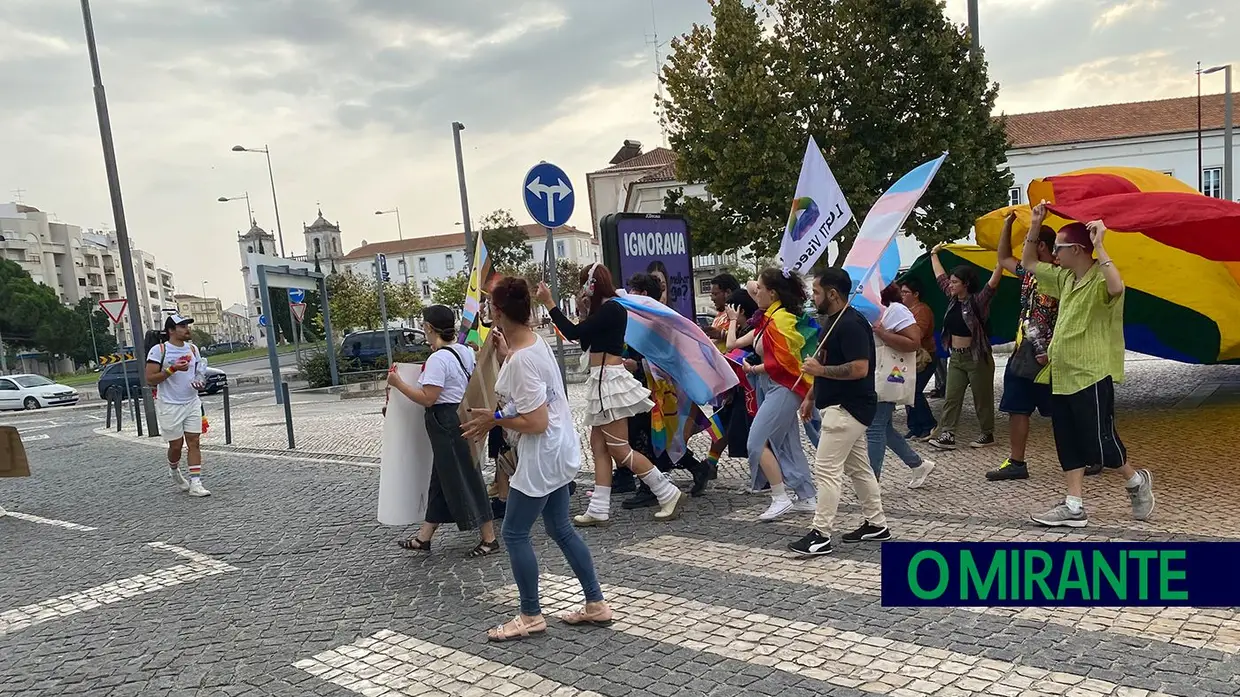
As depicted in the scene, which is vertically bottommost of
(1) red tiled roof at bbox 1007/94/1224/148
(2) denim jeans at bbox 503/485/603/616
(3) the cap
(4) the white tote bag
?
(2) denim jeans at bbox 503/485/603/616

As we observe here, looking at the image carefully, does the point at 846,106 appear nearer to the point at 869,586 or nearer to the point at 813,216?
the point at 813,216

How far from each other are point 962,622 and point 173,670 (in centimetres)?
372

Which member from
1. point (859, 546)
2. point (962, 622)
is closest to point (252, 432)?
point (859, 546)

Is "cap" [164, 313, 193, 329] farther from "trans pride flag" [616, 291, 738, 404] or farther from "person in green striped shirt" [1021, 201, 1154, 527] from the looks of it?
"person in green striped shirt" [1021, 201, 1154, 527]

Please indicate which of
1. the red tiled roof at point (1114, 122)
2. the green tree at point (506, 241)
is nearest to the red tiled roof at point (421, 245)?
the green tree at point (506, 241)

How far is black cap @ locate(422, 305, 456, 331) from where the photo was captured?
17.2ft

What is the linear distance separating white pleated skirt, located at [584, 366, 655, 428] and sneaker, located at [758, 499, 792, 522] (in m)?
1.13

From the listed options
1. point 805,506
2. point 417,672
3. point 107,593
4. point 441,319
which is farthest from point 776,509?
point 107,593

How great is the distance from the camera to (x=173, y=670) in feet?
12.5

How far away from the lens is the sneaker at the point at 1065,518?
A: 16.0 feet

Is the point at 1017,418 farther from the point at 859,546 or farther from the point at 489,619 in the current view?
the point at 489,619

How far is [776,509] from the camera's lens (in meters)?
5.65

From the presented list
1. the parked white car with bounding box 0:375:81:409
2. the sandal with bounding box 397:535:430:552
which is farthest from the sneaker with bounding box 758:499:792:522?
the parked white car with bounding box 0:375:81:409

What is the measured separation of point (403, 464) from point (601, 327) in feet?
5.33
